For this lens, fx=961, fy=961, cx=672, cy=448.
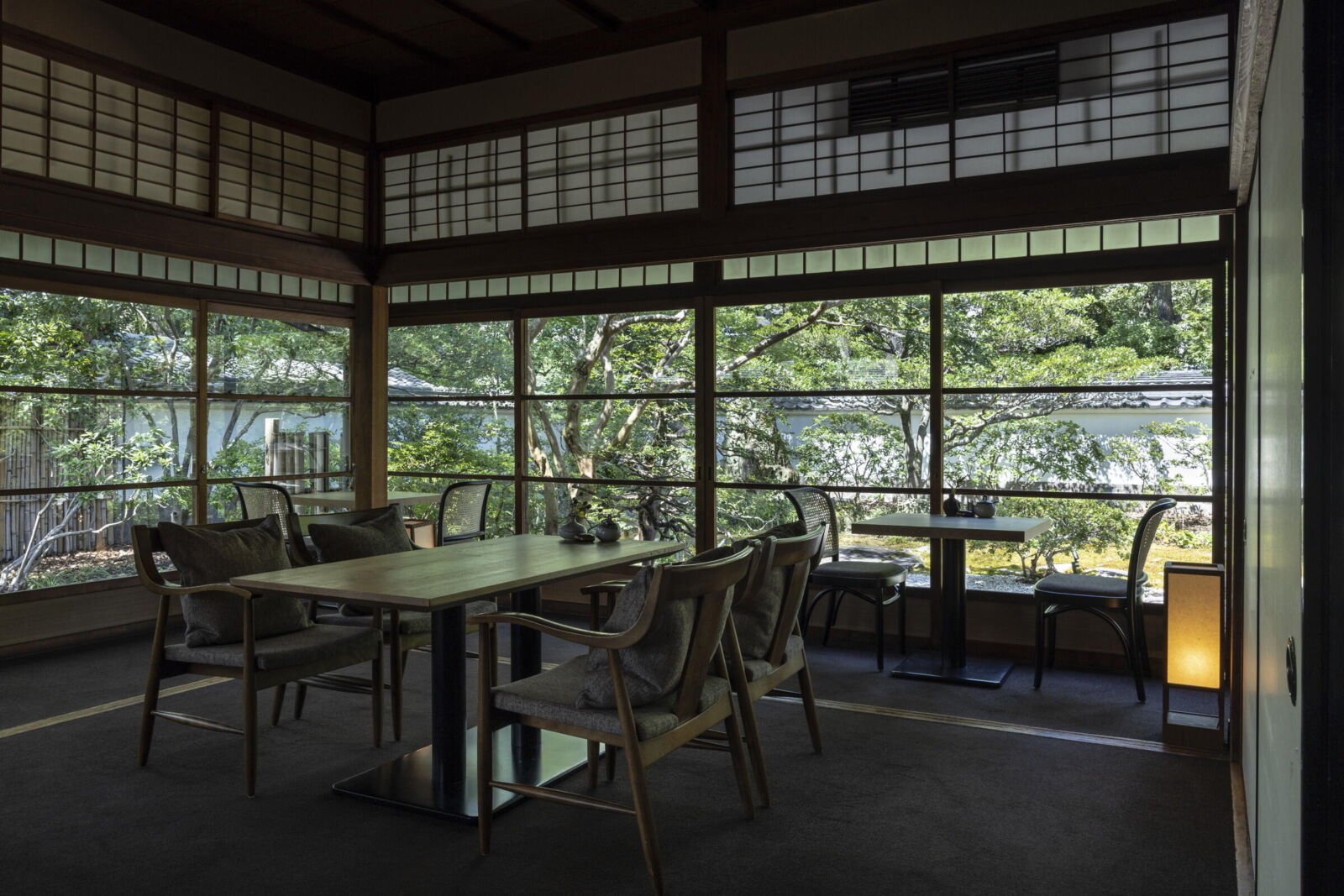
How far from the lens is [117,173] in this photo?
4965 mm

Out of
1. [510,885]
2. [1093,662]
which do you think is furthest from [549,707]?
[1093,662]

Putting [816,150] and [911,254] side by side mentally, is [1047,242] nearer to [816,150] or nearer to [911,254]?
[911,254]

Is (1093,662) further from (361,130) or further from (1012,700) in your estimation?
(361,130)

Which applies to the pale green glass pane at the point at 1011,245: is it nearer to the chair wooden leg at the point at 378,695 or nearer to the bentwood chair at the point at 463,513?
the bentwood chair at the point at 463,513

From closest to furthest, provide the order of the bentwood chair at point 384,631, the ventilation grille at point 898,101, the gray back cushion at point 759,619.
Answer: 1. the gray back cushion at point 759,619
2. the bentwood chair at point 384,631
3. the ventilation grille at point 898,101

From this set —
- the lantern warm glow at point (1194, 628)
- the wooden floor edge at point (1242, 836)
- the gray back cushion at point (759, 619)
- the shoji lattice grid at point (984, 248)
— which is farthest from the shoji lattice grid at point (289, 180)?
the wooden floor edge at point (1242, 836)

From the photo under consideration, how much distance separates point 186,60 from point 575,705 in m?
4.48

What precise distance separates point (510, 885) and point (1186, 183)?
152 inches

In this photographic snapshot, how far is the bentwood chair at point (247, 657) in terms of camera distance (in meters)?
3.10

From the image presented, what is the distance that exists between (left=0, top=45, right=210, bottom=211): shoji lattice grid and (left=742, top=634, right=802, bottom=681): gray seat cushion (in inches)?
162

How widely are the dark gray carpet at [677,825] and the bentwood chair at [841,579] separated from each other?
1135 mm

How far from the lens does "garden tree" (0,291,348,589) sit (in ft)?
16.3

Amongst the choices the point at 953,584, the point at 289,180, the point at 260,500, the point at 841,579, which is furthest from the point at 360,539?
the point at 289,180

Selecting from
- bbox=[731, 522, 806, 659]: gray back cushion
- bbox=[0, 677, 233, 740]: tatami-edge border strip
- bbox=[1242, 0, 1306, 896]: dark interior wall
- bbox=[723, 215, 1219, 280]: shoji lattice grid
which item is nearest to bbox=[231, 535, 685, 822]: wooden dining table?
bbox=[731, 522, 806, 659]: gray back cushion
